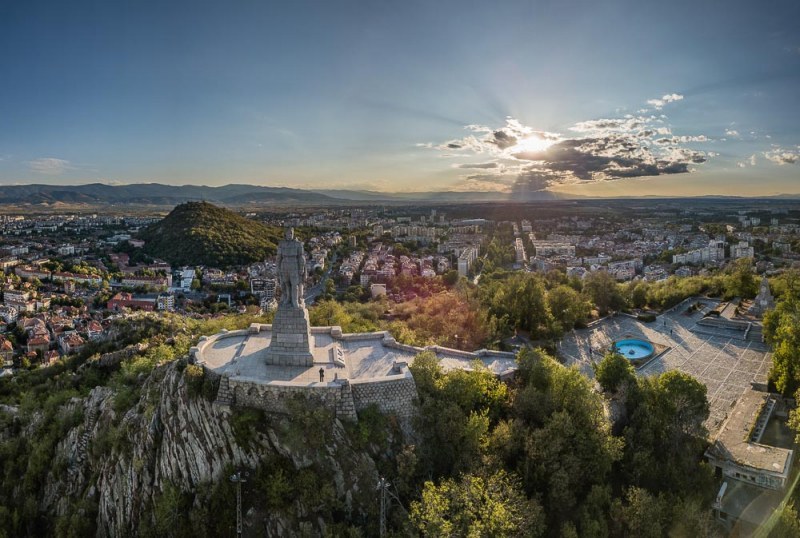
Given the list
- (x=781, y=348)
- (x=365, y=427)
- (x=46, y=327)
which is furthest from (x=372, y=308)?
(x=46, y=327)

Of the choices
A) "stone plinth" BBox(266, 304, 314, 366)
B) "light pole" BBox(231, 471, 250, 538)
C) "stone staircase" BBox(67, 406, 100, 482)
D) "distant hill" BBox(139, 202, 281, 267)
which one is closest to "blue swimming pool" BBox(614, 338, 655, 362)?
"stone plinth" BBox(266, 304, 314, 366)

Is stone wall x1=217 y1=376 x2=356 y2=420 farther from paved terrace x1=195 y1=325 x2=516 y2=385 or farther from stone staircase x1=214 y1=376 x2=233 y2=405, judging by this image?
paved terrace x1=195 y1=325 x2=516 y2=385

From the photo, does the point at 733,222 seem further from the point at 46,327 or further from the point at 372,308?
the point at 46,327

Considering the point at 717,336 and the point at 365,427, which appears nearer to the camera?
the point at 365,427

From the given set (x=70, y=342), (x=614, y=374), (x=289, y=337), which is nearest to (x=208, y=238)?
(x=70, y=342)

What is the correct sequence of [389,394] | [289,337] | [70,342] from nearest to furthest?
[389,394], [289,337], [70,342]

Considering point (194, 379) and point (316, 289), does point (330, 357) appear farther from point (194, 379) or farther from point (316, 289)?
point (316, 289)

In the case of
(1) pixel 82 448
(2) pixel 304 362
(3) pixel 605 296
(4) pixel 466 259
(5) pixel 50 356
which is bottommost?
(5) pixel 50 356

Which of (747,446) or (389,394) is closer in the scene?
(389,394)
